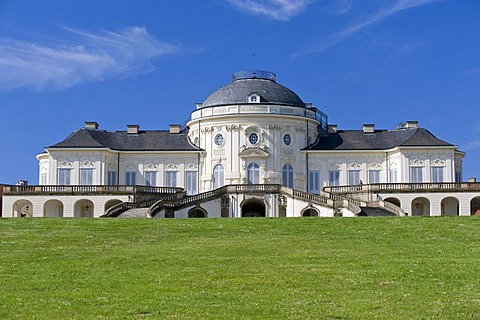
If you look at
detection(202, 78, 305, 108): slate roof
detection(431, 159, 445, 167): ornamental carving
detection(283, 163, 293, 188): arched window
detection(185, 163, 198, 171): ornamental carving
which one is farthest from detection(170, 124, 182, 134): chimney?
detection(431, 159, 445, 167): ornamental carving

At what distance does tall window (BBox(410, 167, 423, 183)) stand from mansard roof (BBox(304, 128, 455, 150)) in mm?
1852

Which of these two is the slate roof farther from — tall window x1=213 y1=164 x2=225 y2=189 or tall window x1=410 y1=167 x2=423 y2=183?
tall window x1=410 y1=167 x2=423 y2=183

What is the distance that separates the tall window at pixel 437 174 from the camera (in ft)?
207

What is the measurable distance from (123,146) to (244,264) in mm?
45190

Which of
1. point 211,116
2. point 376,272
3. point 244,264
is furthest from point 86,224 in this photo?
point 211,116

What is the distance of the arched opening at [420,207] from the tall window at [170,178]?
737 inches

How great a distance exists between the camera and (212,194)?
5806 cm

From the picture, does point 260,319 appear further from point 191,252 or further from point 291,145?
point 291,145

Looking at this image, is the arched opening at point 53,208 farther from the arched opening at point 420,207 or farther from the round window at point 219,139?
the arched opening at point 420,207

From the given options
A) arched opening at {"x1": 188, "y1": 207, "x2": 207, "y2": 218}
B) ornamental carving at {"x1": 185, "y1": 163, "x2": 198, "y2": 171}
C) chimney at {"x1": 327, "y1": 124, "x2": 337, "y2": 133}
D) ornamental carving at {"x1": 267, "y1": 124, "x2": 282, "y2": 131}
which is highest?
chimney at {"x1": 327, "y1": 124, "x2": 337, "y2": 133}

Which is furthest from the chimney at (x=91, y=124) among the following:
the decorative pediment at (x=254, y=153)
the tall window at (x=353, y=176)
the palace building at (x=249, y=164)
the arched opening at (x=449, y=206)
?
the arched opening at (x=449, y=206)

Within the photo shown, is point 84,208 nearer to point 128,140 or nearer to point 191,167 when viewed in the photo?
point 128,140

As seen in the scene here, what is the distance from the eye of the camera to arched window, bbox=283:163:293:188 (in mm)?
64438

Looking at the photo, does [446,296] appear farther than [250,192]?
No
